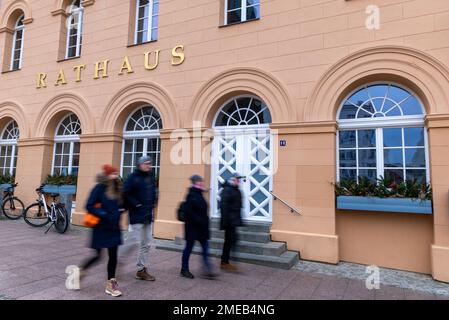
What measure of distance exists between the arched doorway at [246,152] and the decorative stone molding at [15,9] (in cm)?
847

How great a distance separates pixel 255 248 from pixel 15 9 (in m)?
12.3

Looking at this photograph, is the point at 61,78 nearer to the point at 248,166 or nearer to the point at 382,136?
the point at 248,166

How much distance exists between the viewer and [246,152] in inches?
295

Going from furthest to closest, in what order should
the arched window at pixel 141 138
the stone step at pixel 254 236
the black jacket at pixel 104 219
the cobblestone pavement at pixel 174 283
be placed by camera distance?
the arched window at pixel 141 138 < the stone step at pixel 254 236 < the cobblestone pavement at pixel 174 283 < the black jacket at pixel 104 219

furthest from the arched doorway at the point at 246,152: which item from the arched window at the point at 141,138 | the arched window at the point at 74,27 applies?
the arched window at the point at 74,27

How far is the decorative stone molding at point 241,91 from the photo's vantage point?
22.7 feet

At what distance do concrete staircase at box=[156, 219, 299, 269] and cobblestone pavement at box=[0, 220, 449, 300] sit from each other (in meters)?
0.17

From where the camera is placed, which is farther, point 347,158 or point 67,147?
point 67,147

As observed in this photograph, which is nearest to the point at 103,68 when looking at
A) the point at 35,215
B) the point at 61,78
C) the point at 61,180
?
the point at 61,78

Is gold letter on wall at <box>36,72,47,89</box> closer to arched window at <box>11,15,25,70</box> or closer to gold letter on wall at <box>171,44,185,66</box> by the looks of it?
arched window at <box>11,15,25,70</box>

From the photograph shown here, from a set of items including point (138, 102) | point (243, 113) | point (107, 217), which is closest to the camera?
point (107, 217)

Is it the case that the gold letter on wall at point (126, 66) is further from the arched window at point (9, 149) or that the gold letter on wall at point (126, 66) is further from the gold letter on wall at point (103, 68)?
the arched window at point (9, 149)

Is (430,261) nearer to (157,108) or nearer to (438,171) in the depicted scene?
(438,171)

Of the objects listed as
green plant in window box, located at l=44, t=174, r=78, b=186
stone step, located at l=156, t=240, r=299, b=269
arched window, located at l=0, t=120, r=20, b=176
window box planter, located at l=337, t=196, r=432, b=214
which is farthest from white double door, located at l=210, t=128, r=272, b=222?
arched window, located at l=0, t=120, r=20, b=176
